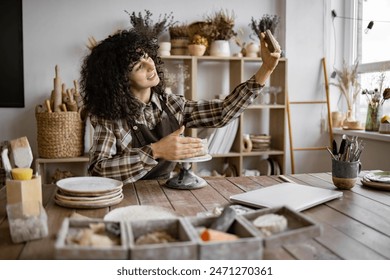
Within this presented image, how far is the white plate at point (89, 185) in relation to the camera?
1534 mm

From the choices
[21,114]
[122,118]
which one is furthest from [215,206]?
[21,114]

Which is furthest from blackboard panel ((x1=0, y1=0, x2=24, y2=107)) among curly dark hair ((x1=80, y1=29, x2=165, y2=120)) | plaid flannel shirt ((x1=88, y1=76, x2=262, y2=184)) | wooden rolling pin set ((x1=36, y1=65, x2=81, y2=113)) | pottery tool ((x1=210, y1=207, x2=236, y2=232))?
pottery tool ((x1=210, y1=207, x2=236, y2=232))

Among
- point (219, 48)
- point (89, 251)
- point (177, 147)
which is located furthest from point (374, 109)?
point (89, 251)

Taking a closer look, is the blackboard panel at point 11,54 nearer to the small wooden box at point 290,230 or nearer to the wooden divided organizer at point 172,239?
the wooden divided organizer at point 172,239

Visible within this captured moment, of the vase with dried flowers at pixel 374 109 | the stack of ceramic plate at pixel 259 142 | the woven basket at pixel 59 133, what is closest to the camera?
the woven basket at pixel 59 133

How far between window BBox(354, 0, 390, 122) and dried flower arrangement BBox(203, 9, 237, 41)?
1.24 m

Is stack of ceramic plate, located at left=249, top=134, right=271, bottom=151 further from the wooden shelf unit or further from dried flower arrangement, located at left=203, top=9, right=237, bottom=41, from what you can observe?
dried flower arrangement, located at left=203, top=9, right=237, bottom=41

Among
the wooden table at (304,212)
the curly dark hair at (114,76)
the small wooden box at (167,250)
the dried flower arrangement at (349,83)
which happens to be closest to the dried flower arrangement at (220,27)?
the dried flower arrangement at (349,83)

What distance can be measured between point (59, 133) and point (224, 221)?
2.46 metres

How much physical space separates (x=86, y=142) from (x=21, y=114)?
58 cm

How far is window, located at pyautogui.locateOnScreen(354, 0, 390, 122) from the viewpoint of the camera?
12.1 feet

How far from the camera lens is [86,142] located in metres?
3.69

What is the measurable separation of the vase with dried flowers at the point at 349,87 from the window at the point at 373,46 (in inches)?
3.3
